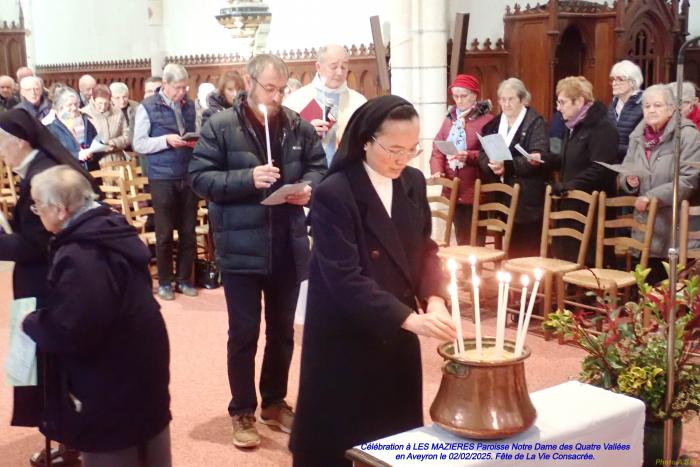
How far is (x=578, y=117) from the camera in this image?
604 centimetres

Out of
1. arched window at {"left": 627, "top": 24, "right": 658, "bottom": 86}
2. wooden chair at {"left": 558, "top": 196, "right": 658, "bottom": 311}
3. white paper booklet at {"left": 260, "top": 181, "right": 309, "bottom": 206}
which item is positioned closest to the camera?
white paper booklet at {"left": 260, "top": 181, "right": 309, "bottom": 206}

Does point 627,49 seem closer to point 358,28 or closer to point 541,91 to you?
point 541,91

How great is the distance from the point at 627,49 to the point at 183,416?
6632 millimetres

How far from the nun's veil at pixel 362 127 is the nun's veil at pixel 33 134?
3.70 ft

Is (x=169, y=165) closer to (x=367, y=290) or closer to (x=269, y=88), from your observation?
(x=269, y=88)

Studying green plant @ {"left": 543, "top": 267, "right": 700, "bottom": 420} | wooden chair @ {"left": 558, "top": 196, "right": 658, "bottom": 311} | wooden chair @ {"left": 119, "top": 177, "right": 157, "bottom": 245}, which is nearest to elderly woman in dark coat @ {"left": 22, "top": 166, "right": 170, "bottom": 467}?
green plant @ {"left": 543, "top": 267, "right": 700, "bottom": 420}

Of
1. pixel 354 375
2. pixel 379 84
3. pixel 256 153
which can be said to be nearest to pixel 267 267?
pixel 256 153

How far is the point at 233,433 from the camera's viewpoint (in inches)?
163

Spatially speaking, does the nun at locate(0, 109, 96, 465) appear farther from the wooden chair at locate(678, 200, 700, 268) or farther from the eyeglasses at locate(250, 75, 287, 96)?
the wooden chair at locate(678, 200, 700, 268)

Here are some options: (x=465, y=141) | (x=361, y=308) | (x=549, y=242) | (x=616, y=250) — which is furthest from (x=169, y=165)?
(x=361, y=308)

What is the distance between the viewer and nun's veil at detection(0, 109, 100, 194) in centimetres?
335

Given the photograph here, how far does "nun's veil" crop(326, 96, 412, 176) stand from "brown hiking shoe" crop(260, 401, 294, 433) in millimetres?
1828

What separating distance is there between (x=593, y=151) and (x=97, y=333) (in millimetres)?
4058

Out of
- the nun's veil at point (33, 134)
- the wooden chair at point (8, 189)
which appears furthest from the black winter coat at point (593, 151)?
the wooden chair at point (8, 189)
